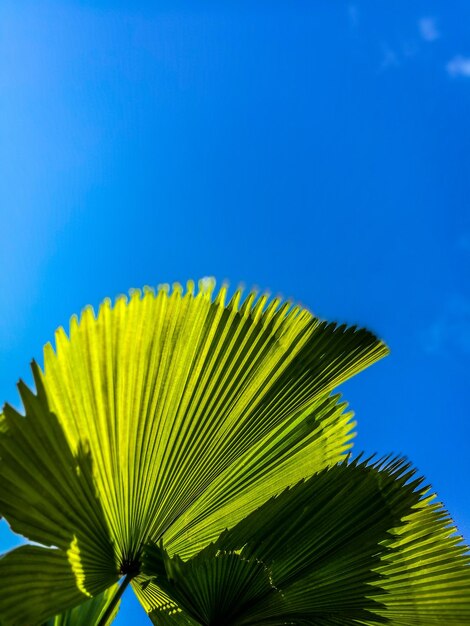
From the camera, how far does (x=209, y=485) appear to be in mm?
2156

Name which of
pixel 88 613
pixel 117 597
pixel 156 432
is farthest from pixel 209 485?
pixel 88 613

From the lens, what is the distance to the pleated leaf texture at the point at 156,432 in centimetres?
163

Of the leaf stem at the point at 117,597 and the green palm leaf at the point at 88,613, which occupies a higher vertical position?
the leaf stem at the point at 117,597

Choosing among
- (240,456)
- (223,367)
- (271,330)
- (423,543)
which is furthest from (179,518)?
(423,543)

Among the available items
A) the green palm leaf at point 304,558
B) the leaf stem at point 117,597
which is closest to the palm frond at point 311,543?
the green palm leaf at point 304,558

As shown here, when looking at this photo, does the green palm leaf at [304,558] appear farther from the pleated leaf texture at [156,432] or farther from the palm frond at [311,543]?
the pleated leaf texture at [156,432]

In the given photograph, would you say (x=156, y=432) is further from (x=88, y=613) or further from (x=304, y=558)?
(x=88, y=613)

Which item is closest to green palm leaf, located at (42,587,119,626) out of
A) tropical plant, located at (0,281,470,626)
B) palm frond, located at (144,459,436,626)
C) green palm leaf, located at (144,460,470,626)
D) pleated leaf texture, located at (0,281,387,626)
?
tropical plant, located at (0,281,470,626)

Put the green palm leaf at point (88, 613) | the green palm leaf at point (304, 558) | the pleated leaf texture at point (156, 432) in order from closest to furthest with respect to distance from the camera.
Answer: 1. the pleated leaf texture at point (156, 432)
2. the green palm leaf at point (304, 558)
3. the green palm leaf at point (88, 613)

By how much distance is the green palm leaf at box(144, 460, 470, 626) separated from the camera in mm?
1819

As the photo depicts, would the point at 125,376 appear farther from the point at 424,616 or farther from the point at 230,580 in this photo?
the point at 424,616

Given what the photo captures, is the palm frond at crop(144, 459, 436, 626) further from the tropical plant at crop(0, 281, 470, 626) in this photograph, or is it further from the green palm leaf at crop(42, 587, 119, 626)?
the green palm leaf at crop(42, 587, 119, 626)

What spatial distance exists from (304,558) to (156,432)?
0.66 metres

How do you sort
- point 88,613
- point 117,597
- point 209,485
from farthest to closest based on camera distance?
point 88,613 < point 209,485 < point 117,597
